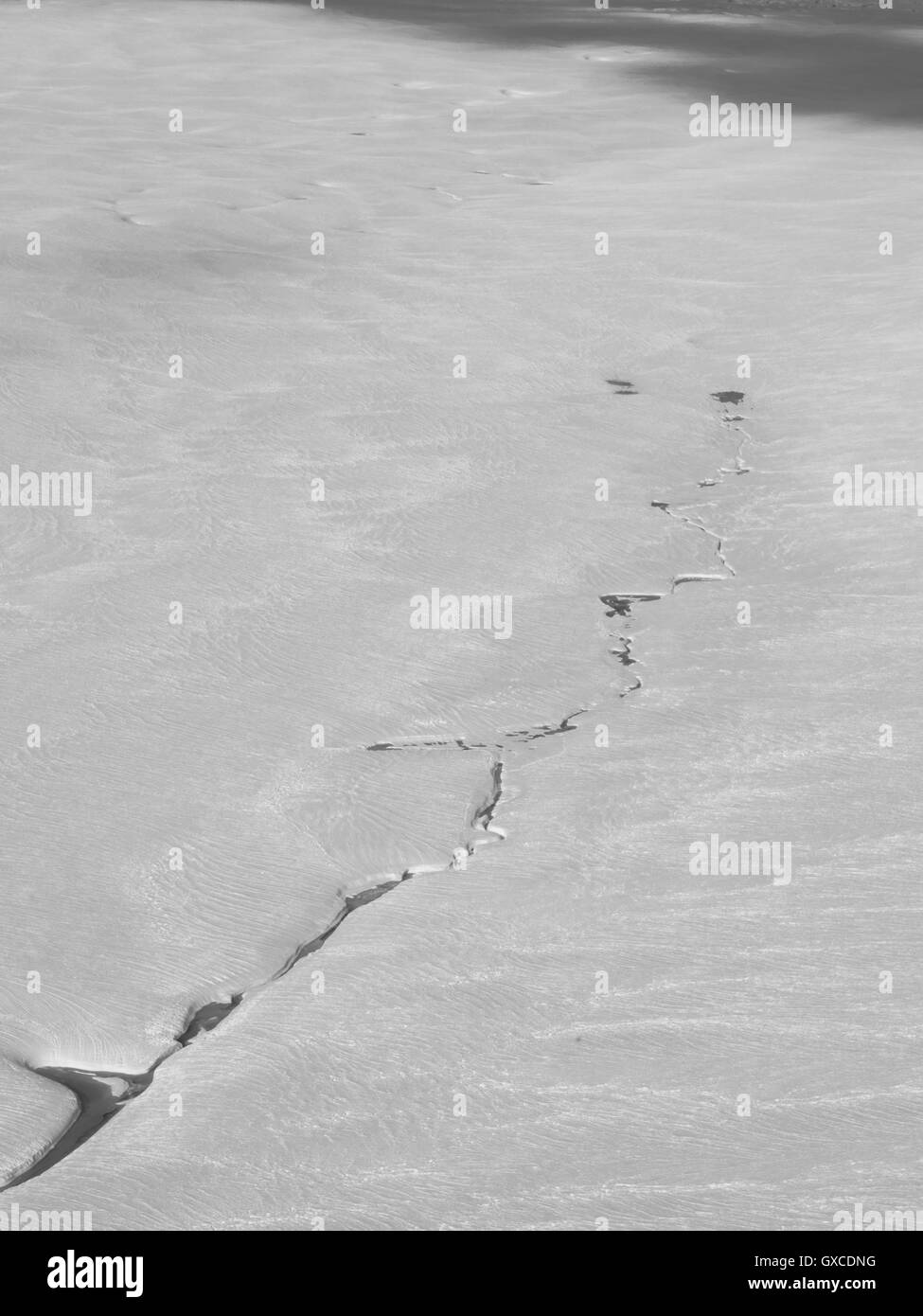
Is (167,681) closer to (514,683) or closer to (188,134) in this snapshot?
(514,683)

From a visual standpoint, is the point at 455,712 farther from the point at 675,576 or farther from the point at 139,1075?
the point at 139,1075

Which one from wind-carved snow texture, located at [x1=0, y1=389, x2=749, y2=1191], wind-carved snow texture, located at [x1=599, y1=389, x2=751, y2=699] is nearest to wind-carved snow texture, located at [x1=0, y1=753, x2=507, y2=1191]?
wind-carved snow texture, located at [x1=0, y1=389, x2=749, y2=1191]

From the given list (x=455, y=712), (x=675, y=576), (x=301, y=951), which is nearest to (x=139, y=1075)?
(x=301, y=951)

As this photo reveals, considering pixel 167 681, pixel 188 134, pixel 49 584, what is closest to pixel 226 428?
pixel 49 584

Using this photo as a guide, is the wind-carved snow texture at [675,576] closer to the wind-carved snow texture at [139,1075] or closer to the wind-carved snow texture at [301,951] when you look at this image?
the wind-carved snow texture at [301,951]

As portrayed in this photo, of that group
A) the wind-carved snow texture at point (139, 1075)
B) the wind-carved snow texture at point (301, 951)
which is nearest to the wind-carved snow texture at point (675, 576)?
the wind-carved snow texture at point (301, 951)
